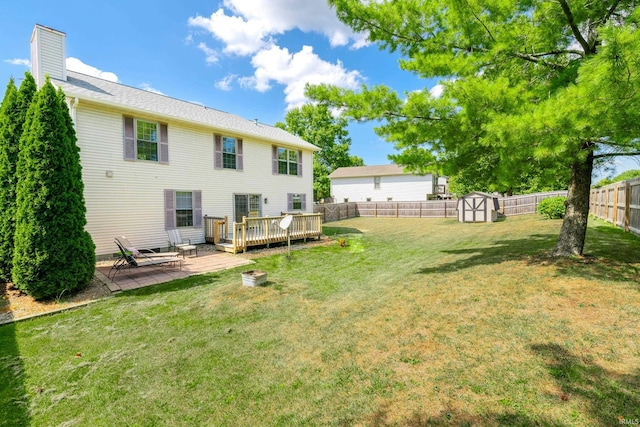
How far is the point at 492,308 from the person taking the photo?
14.1ft

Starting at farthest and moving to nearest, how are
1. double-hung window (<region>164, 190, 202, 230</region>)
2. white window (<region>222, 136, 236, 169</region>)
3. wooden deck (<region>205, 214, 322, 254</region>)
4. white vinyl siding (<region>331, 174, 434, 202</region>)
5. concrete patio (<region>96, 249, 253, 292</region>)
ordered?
1. white vinyl siding (<region>331, 174, 434, 202</region>)
2. white window (<region>222, 136, 236, 169</region>)
3. double-hung window (<region>164, 190, 202, 230</region>)
4. wooden deck (<region>205, 214, 322, 254</region>)
5. concrete patio (<region>96, 249, 253, 292</region>)

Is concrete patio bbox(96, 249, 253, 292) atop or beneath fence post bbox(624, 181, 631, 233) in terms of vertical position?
beneath

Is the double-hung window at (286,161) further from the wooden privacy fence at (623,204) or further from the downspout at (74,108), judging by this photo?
the wooden privacy fence at (623,204)

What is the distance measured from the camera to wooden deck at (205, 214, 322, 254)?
32.3 ft

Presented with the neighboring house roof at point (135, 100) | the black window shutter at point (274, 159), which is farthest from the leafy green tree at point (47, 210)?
the black window shutter at point (274, 159)

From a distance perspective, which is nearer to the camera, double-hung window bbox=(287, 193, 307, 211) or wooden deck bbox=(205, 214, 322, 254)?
wooden deck bbox=(205, 214, 322, 254)

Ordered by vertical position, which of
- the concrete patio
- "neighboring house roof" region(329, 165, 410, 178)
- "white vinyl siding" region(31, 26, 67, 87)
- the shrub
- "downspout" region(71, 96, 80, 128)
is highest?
"white vinyl siding" region(31, 26, 67, 87)

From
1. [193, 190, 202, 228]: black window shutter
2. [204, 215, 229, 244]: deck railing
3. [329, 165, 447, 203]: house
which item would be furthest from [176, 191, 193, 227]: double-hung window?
[329, 165, 447, 203]: house

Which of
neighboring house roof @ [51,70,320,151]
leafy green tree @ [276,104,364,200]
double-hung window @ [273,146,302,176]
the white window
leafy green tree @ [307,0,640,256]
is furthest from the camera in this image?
leafy green tree @ [276,104,364,200]

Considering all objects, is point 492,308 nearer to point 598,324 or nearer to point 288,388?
point 598,324

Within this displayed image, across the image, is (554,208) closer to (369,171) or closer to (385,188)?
(385,188)

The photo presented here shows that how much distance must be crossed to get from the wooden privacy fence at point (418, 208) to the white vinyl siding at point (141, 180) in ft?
32.5

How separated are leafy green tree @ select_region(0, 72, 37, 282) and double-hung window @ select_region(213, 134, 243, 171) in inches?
245

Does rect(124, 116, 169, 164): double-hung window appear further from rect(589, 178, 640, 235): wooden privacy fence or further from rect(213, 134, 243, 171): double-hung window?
rect(589, 178, 640, 235): wooden privacy fence
